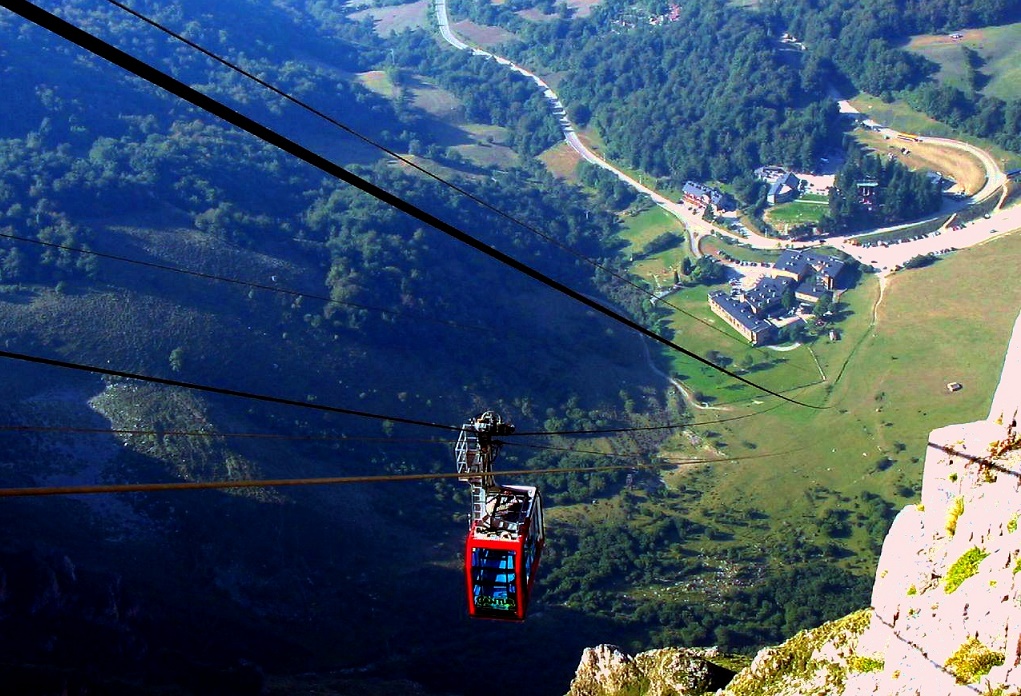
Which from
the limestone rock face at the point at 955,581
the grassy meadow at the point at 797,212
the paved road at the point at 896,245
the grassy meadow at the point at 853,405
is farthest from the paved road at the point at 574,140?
the limestone rock face at the point at 955,581

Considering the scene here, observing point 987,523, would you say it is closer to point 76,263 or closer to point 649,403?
point 649,403

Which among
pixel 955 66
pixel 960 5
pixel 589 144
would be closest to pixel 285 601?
pixel 589 144

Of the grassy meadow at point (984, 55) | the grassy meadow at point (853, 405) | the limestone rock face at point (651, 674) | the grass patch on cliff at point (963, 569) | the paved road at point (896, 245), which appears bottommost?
the grassy meadow at point (853, 405)

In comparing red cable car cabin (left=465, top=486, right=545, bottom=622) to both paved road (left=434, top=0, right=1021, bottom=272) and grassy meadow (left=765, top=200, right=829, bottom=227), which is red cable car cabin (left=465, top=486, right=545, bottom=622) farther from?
grassy meadow (left=765, top=200, right=829, bottom=227)

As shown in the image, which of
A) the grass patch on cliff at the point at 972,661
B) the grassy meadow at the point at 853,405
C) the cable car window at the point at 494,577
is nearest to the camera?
the grass patch on cliff at the point at 972,661

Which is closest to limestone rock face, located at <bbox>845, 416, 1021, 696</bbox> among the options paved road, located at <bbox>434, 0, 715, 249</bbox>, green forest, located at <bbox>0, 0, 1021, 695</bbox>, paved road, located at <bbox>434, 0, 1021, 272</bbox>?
green forest, located at <bbox>0, 0, 1021, 695</bbox>

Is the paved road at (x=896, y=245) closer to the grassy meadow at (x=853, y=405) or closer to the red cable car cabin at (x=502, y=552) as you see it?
the grassy meadow at (x=853, y=405)

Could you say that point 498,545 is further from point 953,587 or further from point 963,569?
point 963,569
